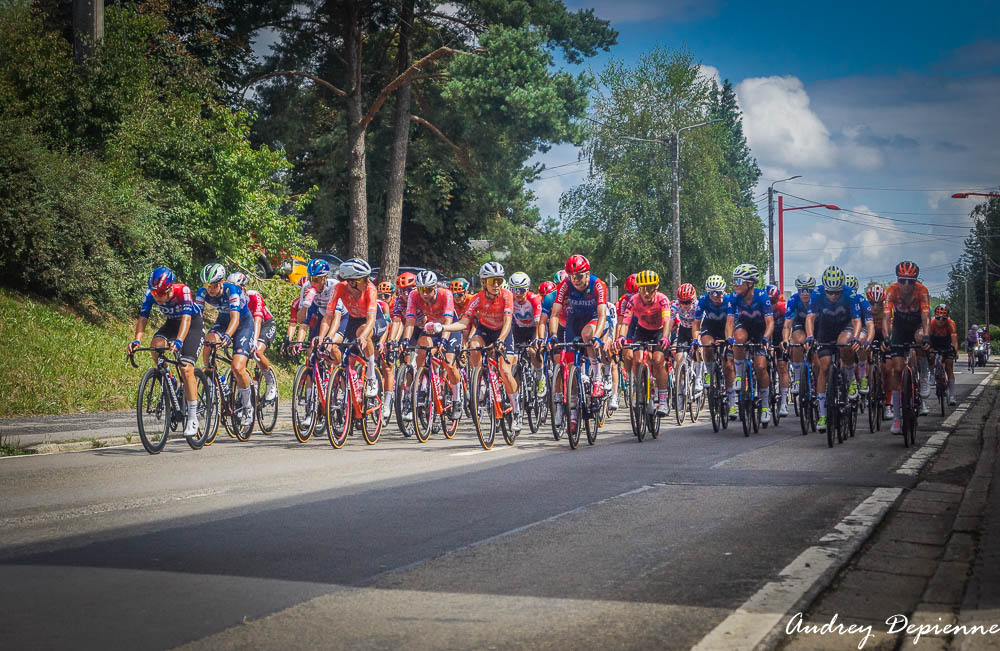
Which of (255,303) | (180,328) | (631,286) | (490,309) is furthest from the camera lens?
(631,286)

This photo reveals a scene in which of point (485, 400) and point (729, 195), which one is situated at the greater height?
point (729, 195)

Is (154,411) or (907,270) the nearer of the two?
(154,411)

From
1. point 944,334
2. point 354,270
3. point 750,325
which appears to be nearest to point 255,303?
point 354,270

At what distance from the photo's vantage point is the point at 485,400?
1357 cm

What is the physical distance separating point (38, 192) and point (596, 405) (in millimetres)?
12826

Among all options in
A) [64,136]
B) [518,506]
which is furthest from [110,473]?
[64,136]

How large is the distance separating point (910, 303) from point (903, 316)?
0.20m

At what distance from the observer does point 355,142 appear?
32.1 metres

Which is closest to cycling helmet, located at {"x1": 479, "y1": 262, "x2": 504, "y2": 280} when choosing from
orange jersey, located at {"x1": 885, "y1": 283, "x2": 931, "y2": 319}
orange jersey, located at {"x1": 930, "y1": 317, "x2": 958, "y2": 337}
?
orange jersey, located at {"x1": 885, "y1": 283, "x2": 931, "y2": 319}

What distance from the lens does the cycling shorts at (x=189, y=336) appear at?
1259cm

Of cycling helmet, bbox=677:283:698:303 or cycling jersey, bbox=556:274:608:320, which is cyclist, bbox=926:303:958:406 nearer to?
cycling helmet, bbox=677:283:698:303

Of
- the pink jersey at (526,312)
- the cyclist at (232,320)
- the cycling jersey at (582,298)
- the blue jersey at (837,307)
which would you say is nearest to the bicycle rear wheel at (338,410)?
the cyclist at (232,320)

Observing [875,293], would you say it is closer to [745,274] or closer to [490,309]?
[745,274]

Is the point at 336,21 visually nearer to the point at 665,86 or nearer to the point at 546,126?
the point at 546,126
